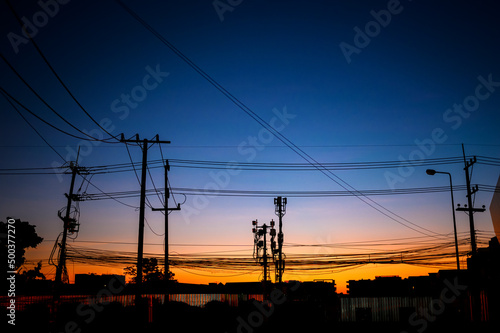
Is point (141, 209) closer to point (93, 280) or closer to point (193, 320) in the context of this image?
point (193, 320)

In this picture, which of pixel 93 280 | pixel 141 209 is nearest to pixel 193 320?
pixel 141 209

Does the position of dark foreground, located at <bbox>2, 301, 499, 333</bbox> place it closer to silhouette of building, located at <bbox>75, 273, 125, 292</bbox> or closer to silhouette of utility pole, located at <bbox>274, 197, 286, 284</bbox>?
silhouette of utility pole, located at <bbox>274, 197, 286, 284</bbox>

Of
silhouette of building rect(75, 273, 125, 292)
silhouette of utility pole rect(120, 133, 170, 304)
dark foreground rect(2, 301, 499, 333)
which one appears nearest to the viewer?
silhouette of utility pole rect(120, 133, 170, 304)

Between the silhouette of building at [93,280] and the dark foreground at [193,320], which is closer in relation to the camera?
the dark foreground at [193,320]

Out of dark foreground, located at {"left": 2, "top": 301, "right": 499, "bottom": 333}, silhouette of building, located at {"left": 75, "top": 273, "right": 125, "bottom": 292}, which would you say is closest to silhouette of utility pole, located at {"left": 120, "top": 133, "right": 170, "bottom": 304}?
dark foreground, located at {"left": 2, "top": 301, "right": 499, "bottom": 333}

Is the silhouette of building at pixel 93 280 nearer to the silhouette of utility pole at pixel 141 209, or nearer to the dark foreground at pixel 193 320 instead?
the dark foreground at pixel 193 320

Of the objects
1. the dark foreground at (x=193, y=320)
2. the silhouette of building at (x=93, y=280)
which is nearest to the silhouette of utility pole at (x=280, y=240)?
the dark foreground at (x=193, y=320)

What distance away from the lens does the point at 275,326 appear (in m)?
25.9

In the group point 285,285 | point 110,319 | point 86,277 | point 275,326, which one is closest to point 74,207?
point 110,319

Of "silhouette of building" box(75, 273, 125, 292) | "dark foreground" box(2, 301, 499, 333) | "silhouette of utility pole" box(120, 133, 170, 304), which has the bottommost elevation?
"dark foreground" box(2, 301, 499, 333)

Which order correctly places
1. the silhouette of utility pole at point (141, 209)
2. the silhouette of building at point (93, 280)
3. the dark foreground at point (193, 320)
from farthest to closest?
the silhouette of building at point (93, 280) < the dark foreground at point (193, 320) < the silhouette of utility pole at point (141, 209)

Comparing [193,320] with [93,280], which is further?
[93,280]

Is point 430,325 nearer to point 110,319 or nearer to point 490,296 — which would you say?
point 490,296

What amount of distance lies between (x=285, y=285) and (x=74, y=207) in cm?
2874
